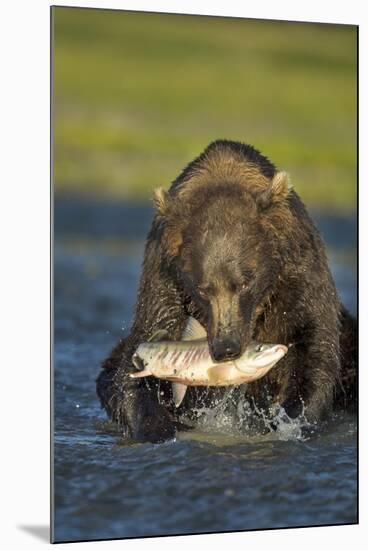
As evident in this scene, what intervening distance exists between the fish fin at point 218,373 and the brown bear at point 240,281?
0.27m

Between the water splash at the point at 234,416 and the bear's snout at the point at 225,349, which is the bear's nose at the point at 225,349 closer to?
the bear's snout at the point at 225,349

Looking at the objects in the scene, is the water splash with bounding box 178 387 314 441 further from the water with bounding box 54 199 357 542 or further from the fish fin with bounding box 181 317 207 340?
the fish fin with bounding box 181 317 207 340

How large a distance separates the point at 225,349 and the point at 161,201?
3.82 feet

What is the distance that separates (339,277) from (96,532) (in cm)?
528

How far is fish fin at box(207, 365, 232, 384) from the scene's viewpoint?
30.4 feet

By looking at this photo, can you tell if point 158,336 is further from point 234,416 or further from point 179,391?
point 234,416

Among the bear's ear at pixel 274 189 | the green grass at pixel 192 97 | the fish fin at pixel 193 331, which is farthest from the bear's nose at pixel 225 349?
the green grass at pixel 192 97

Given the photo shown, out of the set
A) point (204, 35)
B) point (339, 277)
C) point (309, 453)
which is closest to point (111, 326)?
point (339, 277)

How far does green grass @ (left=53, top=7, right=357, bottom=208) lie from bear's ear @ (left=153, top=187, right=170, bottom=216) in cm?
97

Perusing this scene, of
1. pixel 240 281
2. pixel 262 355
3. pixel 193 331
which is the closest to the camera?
pixel 262 355

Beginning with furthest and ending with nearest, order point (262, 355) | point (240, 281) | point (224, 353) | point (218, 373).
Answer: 1. point (240, 281)
2. point (218, 373)
3. point (262, 355)
4. point (224, 353)

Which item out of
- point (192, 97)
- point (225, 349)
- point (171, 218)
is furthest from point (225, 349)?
point (192, 97)

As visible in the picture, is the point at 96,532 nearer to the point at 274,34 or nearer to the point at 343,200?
the point at 274,34

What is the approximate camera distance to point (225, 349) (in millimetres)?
9070
